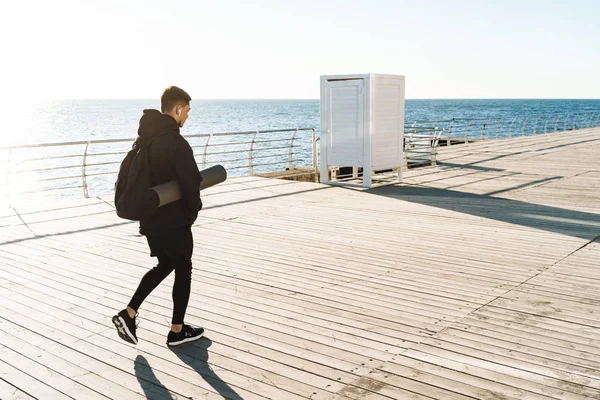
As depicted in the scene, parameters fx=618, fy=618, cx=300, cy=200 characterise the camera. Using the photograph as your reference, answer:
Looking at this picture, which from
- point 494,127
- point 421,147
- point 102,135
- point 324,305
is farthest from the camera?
point 102,135

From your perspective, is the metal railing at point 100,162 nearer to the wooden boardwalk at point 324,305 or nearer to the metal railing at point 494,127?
the wooden boardwalk at point 324,305

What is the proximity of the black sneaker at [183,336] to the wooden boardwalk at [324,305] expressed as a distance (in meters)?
0.05

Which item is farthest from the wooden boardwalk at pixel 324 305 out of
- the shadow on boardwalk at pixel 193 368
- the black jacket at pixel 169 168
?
the black jacket at pixel 169 168

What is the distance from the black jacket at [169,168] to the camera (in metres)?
3.12

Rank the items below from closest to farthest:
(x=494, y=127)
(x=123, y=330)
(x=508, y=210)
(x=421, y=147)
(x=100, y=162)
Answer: (x=123, y=330) → (x=508, y=210) → (x=421, y=147) → (x=100, y=162) → (x=494, y=127)

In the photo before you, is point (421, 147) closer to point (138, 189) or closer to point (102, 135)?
point (138, 189)

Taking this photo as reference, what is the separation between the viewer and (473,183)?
33.0ft

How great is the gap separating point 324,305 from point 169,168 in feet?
4.95

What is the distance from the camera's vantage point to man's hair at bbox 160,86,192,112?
3.25 meters

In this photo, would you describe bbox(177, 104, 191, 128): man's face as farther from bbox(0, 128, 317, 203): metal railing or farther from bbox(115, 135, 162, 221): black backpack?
bbox(0, 128, 317, 203): metal railing

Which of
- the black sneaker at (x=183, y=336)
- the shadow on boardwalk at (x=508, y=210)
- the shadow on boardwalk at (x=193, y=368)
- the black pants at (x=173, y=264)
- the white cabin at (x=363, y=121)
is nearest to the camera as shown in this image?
the shadow on boardwalk at (x=193, y=368)

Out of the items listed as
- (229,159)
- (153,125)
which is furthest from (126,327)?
(229,159)

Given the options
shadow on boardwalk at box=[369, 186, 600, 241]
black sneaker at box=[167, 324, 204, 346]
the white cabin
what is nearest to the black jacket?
black sneaker at box=[167, 324, 204, 346]

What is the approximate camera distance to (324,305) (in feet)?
13.4
